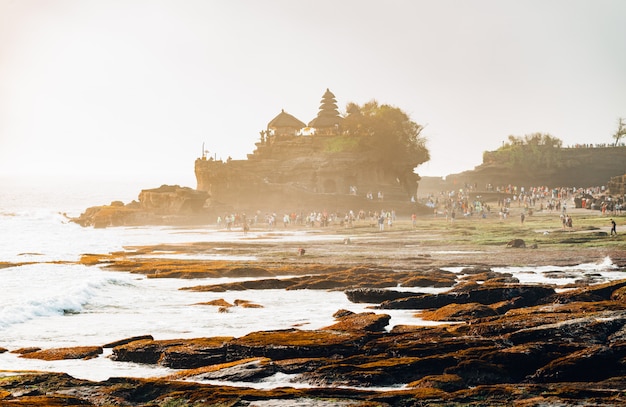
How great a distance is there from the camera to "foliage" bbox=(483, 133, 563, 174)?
116m

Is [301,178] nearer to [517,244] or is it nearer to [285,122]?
[285,122]

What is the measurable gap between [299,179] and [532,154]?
4435 centimetres

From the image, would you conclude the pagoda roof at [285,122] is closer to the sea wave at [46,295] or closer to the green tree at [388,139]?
the green tree at [388,139]

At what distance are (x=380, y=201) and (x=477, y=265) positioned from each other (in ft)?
157

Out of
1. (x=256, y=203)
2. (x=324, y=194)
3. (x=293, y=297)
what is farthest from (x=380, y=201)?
(x=293, y=297)

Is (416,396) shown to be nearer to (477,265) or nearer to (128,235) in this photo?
(477,265)

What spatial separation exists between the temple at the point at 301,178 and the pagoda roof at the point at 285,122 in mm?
1539

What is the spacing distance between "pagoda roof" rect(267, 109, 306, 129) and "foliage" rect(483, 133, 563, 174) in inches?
1419

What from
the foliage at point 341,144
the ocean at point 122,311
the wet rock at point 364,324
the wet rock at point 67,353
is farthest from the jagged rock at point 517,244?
the foliage at point 341,144

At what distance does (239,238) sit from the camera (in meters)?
57.0

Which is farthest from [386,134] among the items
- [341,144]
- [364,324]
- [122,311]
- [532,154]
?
[364,324]

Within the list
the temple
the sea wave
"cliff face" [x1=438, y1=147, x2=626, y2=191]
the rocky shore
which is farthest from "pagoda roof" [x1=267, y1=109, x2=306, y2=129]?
the rocky shore

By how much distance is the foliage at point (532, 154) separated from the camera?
379 ft

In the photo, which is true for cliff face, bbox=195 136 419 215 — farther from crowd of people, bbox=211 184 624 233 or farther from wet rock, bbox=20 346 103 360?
wet rock, bbox=20 346 103 360
